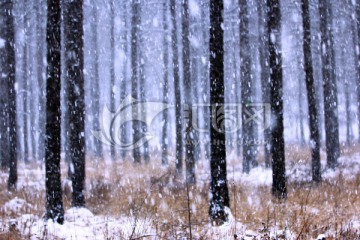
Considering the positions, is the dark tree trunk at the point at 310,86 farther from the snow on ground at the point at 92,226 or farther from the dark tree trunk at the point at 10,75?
the dark tree trunk at the point at 10,75

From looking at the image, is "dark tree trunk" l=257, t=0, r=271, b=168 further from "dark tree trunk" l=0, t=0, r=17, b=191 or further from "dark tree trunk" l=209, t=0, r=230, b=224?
"dark tree trunk" l=0, t=0, r=17, b=191

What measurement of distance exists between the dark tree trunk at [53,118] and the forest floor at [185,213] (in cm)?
45

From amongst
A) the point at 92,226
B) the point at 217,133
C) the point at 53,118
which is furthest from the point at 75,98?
the point at 217,133

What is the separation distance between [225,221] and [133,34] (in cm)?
1303

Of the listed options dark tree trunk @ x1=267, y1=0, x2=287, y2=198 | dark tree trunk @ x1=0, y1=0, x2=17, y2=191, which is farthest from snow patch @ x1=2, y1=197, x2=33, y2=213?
dark tree trunk @ x1=267, y1=0, x2=287, y2=198

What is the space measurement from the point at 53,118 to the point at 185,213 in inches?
134

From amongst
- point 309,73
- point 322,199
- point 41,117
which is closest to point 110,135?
point 41,117

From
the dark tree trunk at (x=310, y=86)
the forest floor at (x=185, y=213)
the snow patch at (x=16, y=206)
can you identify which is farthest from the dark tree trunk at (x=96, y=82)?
the snow patch at (x=16, y=206)

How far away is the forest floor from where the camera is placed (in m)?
6.00

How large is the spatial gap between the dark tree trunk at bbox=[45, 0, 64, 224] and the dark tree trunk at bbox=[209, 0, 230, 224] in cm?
316

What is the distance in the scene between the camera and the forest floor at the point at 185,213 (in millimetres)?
6000

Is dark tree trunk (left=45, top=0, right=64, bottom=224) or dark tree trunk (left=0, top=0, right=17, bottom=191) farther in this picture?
dark tree trunk (left=0, top=0, right=17, bottom=191)

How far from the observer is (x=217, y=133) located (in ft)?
24.6

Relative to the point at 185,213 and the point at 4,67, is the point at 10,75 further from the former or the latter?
the point at 185,213
